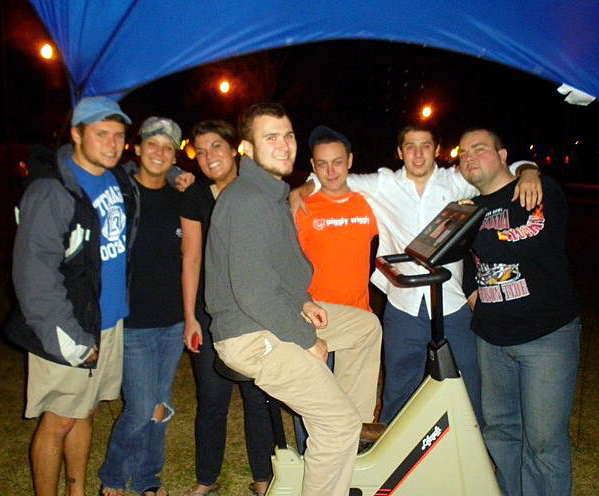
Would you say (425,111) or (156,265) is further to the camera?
(425,111)

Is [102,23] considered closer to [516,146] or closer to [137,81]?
[137,81]

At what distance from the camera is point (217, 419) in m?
3.07

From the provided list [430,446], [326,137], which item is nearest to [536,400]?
[430,446]

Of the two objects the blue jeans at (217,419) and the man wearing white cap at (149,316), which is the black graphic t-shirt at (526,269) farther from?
the man wearing white cap at (149,316)

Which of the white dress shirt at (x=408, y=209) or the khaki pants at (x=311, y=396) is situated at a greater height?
the white dress shirt at (x=408, y=209)

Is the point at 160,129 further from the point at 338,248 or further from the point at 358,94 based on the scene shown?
the point at 358,94

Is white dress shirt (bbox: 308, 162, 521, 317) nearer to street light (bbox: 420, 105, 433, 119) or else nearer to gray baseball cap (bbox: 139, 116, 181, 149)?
gray baseball cap (bbox: 139, 116, 181, 149)

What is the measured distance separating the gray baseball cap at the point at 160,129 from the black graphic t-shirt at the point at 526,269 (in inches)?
70.2

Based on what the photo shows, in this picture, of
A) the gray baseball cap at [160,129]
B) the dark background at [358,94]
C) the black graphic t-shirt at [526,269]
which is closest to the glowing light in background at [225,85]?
the dark background at [358,94]

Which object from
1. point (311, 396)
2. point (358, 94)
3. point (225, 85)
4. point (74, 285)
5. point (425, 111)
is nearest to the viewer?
point (311, 396)

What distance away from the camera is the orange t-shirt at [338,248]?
3078 millimetres

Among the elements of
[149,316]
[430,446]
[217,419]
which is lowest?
[217,419]

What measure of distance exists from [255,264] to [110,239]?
97 cm

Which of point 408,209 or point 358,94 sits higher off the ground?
point 358,94
